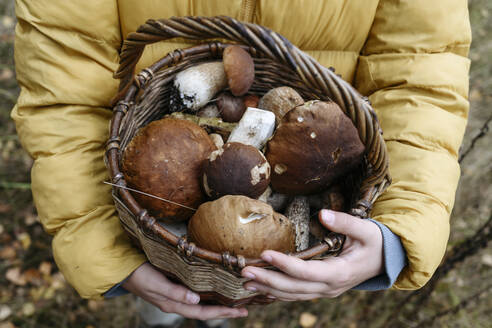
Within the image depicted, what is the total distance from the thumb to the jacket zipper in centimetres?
81

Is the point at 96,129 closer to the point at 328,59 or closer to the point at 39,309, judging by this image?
the point at 328,59

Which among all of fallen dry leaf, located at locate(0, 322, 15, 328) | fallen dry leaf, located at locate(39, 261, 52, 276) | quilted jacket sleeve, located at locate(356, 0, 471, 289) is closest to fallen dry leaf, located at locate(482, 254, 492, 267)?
quilted jacket sleeve, located at locate(356, 0, 471, 289)

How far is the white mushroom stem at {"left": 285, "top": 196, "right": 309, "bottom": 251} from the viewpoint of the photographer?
1.25 m

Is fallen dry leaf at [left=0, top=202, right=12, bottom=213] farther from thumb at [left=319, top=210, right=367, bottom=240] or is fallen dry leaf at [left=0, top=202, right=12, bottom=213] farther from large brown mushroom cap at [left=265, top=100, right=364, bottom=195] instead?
thumb at [left=319, top=210, right=367, bottom=240]

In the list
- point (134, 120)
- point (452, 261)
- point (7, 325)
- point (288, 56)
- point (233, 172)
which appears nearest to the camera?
point (288, 56)

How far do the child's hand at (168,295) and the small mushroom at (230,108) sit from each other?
65cm

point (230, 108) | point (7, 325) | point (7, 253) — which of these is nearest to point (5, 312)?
point (7, 325)

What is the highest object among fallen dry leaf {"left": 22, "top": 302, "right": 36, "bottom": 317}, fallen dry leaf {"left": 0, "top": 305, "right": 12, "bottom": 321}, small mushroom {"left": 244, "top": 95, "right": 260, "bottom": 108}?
small mushroom {"left": 244, "top": 95, "right": 260, "bottom": 108}

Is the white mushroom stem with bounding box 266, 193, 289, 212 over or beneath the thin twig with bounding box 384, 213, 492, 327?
over

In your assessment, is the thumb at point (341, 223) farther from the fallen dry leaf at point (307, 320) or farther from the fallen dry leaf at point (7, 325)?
the fallen dry leaf at point (7, 325)

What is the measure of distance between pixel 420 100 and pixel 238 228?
921mm

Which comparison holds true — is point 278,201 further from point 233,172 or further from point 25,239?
point 25,239

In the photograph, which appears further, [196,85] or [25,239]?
[25,239]

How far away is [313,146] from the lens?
113 centimetres
